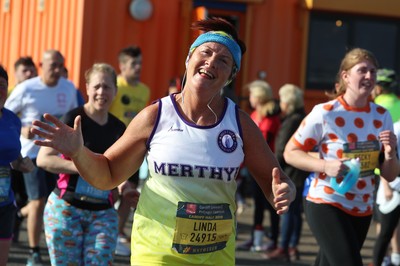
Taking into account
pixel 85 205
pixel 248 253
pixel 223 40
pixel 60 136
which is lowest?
pixel 248 253

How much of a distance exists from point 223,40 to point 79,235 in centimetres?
Answer: 226

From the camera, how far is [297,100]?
10234 mm

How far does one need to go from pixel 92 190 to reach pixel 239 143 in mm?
2142

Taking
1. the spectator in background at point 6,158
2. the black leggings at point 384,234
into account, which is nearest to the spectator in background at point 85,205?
the spectator in background at point 6,158

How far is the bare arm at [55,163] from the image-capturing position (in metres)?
6.40

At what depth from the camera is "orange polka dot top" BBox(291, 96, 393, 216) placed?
21.8ft

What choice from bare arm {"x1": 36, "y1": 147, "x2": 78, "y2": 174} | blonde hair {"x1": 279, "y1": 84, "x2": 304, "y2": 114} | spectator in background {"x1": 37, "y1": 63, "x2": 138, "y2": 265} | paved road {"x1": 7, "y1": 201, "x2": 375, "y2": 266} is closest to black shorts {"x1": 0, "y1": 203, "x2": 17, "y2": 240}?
spectator in background {"x1": 37, "y1": 63, "x2": 138, "y2": 265}

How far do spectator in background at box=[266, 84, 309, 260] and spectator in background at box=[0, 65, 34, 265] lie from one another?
3.95 meters

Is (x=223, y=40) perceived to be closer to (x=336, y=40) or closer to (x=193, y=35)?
(x=193, y=35)

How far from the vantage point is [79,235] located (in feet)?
20.9

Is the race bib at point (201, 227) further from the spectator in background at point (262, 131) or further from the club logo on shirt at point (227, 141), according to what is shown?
the spectator in background at point (262, 131)

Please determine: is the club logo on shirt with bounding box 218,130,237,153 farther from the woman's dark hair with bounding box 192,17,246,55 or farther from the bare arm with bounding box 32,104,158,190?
the woman's dark hair with bounding box 192,17,246,55

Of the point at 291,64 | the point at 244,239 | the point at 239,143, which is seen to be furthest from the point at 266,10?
the point at 239,143

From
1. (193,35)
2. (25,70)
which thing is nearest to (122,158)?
(25,70)
